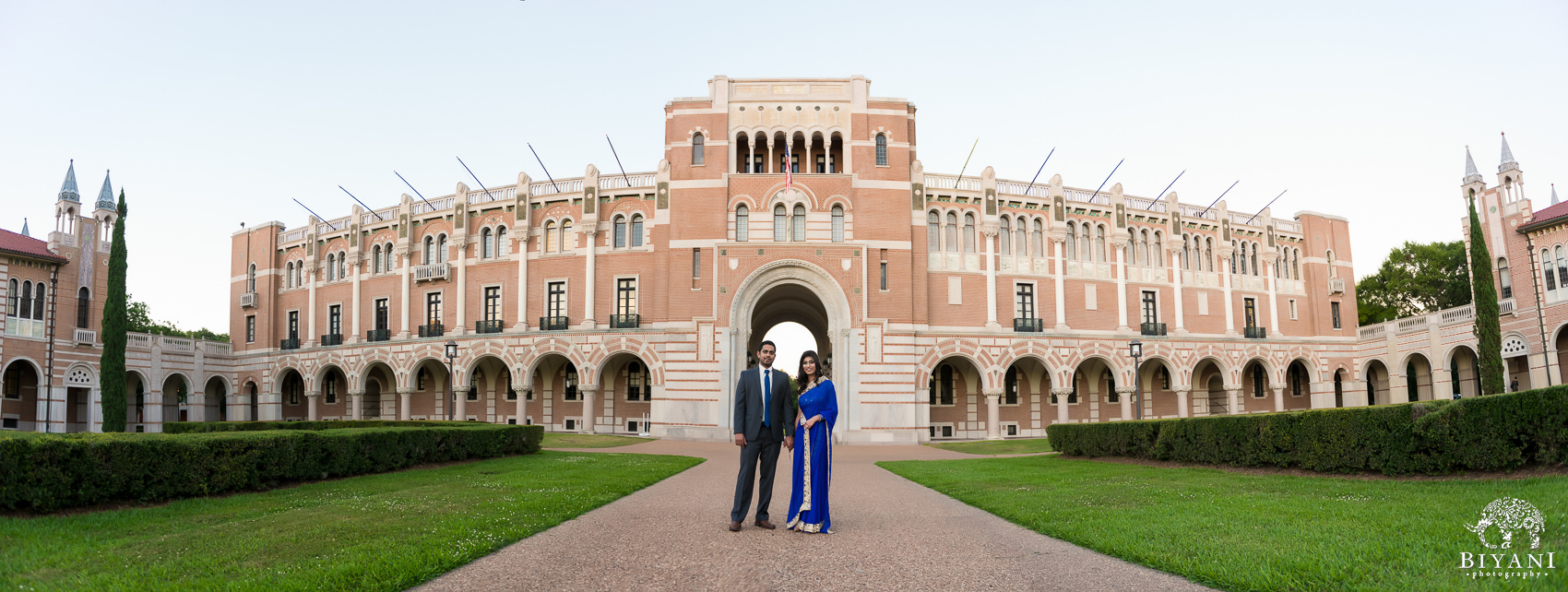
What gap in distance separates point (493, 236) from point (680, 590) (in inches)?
1435

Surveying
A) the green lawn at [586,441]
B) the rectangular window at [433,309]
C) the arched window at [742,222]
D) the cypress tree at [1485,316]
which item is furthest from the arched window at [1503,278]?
the arched window at [742,222]

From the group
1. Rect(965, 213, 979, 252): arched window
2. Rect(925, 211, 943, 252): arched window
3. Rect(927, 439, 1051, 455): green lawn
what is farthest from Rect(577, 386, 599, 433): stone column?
Rect(965, 213, 979, 252): arched window

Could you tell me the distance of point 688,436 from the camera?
3462 cm

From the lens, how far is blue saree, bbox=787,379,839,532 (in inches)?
340

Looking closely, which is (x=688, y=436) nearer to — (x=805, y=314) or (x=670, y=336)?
(x=670, y=336)

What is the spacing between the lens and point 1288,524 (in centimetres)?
785

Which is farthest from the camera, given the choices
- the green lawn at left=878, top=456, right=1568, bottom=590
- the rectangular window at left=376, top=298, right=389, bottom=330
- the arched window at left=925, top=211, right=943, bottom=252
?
the rectangular window at left=376, top=298, right=389, bottom=330

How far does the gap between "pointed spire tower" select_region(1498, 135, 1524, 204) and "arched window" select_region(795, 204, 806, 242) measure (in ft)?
107

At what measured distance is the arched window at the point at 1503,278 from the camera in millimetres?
38438

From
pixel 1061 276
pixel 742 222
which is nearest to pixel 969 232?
pixel 1061 276

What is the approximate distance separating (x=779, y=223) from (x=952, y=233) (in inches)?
317

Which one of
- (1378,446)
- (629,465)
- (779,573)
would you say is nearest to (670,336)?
(629,465)

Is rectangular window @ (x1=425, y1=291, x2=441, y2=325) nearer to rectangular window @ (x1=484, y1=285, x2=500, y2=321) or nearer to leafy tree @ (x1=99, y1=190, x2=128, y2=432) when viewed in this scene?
rectangular window @ (x1=484, y1=285, x2=500, y2=321)

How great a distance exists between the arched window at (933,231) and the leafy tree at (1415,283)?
1210 inches
